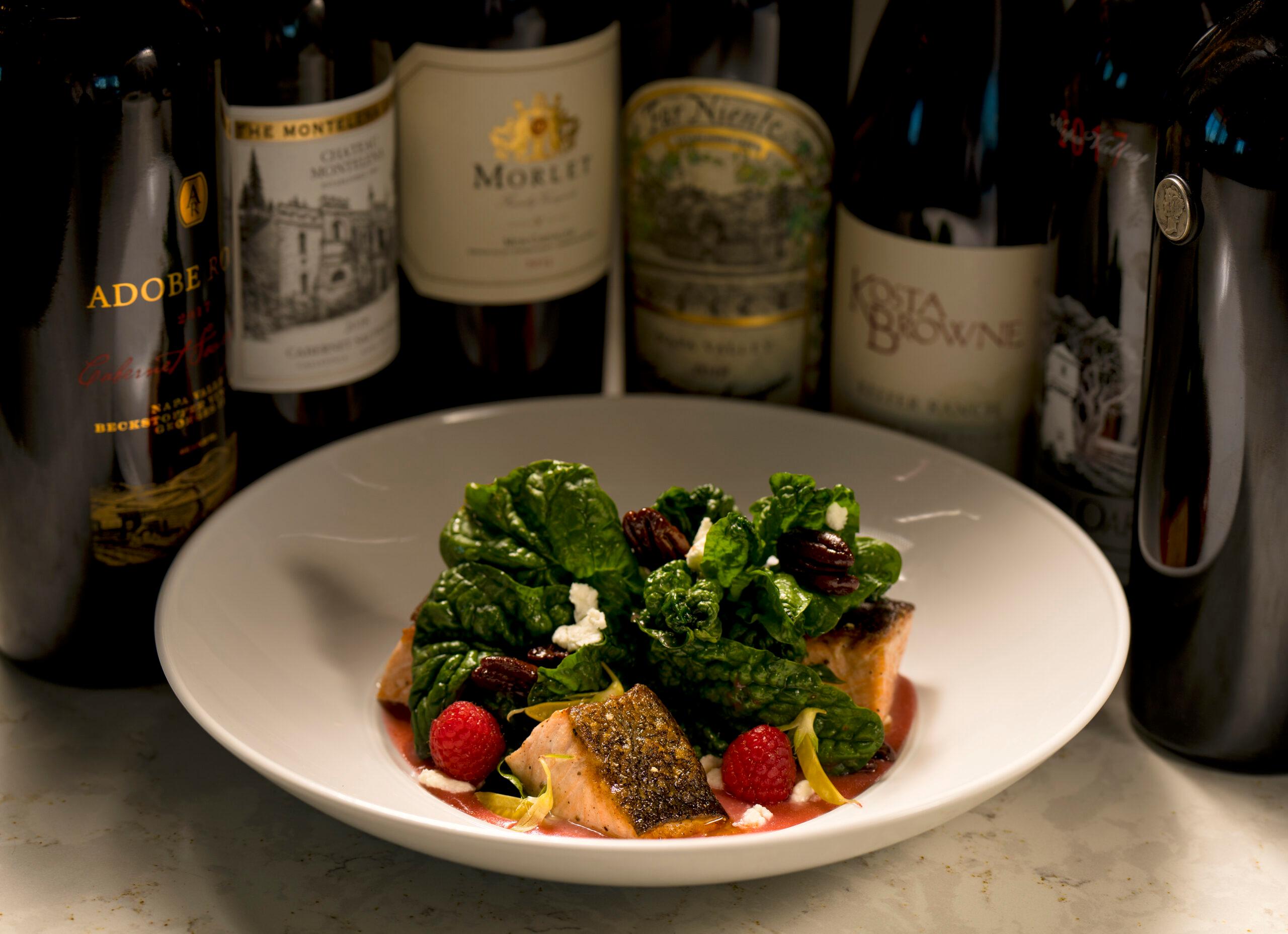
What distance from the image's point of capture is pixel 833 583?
2.73 ft

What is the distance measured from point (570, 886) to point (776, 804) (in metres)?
0.12

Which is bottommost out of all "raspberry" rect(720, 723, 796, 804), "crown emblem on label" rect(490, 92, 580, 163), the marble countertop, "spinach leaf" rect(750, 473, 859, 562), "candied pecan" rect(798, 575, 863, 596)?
the marble countertop

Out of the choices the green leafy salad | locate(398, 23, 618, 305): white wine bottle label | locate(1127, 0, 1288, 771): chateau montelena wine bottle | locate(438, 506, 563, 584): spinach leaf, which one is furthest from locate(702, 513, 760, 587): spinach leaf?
locate(398, 23, 618, 305): white wine bottle label

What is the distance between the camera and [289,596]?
0.95m

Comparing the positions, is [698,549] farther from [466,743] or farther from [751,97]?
[751,97]

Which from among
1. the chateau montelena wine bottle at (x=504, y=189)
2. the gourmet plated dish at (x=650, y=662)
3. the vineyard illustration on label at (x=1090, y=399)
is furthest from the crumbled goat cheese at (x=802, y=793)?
the chateau montelena wine bottle at (x=504, y=189)

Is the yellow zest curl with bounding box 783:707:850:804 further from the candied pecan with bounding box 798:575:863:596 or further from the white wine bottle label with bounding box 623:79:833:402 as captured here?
the white wine bottle label with bounding box 623:79:833:402

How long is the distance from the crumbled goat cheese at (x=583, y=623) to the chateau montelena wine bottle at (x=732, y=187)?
37 cm

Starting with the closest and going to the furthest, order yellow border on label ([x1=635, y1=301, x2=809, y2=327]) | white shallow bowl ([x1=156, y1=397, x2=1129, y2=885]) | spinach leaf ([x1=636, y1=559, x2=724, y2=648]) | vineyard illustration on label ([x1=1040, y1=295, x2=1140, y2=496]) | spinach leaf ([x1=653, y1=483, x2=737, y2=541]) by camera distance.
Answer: white shallow bowl ([x1=156, y1=397, x2=1129, y2=885])
spinach leaf ([x1=636, y1=559, x2=724, y2=648])
spinach leaf ([x1=653, y1=483, x2=737, y2=541])
vineyard illustration on label ([x1=1040, y1=295, x2=1140, y2=496])
yellow border on label ([x1=635, y1=301, x2=809, y2=327])

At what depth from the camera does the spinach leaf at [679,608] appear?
0.80 m

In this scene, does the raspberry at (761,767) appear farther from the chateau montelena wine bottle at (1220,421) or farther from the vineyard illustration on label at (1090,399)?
the vineyard illustration on label at (1090,399)

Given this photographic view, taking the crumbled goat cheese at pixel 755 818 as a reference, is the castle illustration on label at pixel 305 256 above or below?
above

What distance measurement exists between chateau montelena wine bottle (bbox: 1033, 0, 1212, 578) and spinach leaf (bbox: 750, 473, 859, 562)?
216mm

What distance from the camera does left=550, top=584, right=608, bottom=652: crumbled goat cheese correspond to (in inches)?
32.8
